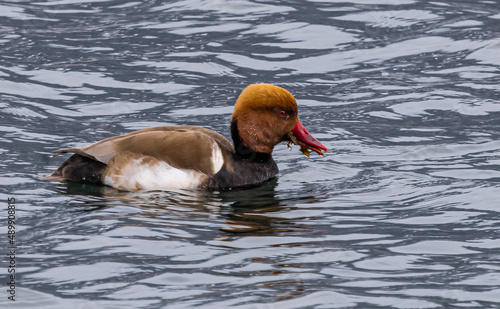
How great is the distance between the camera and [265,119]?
335 inches

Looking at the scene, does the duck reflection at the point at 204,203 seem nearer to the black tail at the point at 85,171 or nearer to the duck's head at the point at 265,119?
the black tail at the point at 85,171

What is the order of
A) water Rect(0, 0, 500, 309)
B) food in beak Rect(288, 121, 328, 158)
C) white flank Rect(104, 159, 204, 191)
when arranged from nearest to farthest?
water Rect(0, 0, 500, 309) < white flank Rect(104, 159, 204, 191) < food in beak Rect(288, 121, 328, 158)

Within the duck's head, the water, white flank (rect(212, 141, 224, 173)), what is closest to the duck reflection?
the water

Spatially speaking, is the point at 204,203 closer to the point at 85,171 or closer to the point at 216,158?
the point at 216,158

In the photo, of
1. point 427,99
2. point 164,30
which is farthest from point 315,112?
point 164,30

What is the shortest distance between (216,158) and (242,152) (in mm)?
424

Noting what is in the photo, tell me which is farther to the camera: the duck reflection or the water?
the duck reflection

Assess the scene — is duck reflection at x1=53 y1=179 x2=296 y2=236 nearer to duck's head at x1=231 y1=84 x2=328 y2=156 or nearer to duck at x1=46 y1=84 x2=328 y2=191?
duck at x1=46 y1=84 x2=328 y2=191

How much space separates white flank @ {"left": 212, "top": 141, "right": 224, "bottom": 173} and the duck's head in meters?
0.36

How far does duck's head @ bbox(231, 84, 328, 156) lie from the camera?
27.7 feet

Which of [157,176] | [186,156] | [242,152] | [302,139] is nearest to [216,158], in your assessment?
[186,156]

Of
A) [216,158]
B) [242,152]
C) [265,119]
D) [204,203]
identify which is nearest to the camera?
[204,203]

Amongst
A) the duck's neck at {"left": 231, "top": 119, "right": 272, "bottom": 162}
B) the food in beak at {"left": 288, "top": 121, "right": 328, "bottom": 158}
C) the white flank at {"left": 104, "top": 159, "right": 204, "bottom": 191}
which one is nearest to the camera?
the white flank at {"left": 104, "top": 159, "right": 204, "bottom": 191}

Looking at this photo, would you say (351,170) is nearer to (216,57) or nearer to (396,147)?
(396,147)
